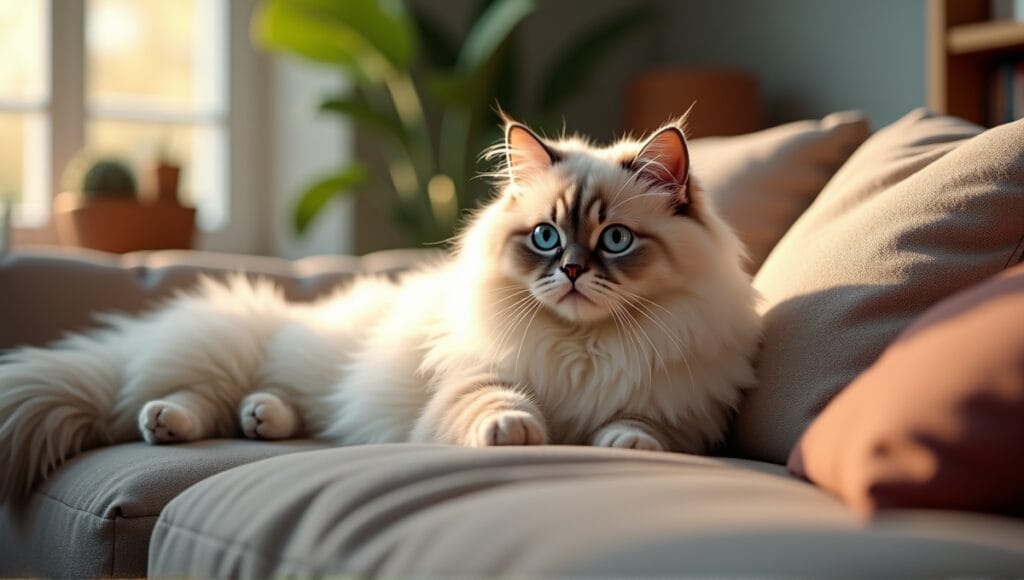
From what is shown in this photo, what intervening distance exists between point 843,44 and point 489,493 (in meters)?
3.60

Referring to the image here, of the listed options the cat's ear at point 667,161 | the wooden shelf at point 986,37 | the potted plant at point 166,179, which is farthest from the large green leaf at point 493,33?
the cat's ear at point 667,161

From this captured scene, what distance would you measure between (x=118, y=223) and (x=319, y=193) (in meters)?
0.69

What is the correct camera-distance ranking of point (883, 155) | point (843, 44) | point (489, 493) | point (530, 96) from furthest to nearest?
point (530, 96), point (843, 44), point (883, 155), point (489, 493)

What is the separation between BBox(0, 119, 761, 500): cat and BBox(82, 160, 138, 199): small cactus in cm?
157

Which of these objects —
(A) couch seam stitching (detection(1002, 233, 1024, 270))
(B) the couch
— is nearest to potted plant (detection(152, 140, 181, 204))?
(B) the couch

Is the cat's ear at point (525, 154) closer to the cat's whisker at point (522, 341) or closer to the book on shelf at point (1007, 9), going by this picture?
the cat's whisker at point (522, 341)

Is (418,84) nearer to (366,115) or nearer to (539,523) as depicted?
(366,115)

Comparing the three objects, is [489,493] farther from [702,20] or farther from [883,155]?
[702,20]

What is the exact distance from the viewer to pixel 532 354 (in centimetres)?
159

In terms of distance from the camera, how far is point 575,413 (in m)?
1.56

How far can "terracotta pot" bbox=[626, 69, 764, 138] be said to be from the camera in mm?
3891

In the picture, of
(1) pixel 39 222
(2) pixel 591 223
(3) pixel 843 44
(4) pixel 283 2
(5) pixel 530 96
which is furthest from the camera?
(5) pixel 530 96

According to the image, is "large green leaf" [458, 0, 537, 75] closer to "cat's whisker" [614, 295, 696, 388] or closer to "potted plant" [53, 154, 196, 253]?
"potted plant" [53, 154, 196, 253]

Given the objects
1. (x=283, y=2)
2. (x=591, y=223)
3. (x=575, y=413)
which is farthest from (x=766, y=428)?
(x=283, y=2)
